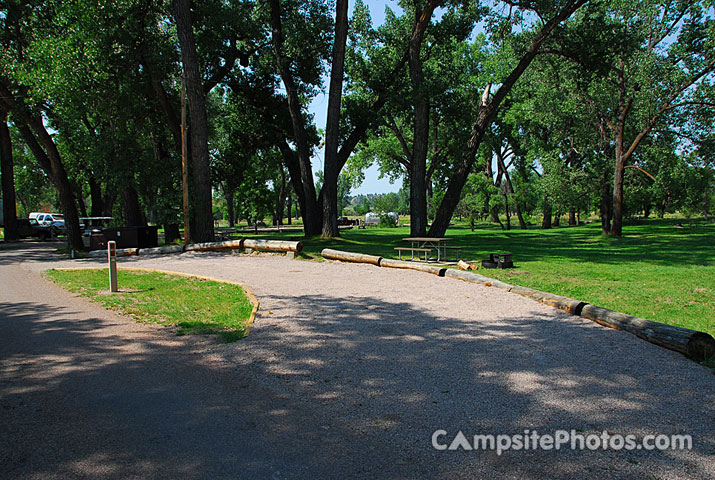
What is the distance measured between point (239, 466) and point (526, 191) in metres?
43.7

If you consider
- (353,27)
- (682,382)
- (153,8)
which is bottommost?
(682,382)

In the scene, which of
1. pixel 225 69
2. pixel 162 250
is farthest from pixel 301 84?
pixel 162 250

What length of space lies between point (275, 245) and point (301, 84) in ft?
37.9

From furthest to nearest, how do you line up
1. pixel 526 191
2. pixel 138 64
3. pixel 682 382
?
pixel 526 191 → pixel 138 64 → pixel 682 382

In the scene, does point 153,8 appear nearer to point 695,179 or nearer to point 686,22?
point 686,22

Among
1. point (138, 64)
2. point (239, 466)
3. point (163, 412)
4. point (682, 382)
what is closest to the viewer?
point (239, 466)

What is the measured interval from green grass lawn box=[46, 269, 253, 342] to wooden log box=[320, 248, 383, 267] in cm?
424

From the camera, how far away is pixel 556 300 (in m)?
7.45

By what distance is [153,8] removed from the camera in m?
18.0

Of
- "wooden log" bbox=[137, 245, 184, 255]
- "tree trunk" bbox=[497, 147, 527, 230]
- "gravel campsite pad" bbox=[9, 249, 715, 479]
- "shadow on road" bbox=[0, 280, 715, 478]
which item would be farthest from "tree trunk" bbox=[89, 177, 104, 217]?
"tree trunk" bbox=[497, 147, 527, 230]

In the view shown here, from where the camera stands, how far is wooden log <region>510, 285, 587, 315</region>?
6961 mm

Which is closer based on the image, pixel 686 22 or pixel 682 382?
pixel 682 382

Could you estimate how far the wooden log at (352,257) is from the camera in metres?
12.9

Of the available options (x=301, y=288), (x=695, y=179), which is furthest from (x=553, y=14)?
(x=695, y=179)
